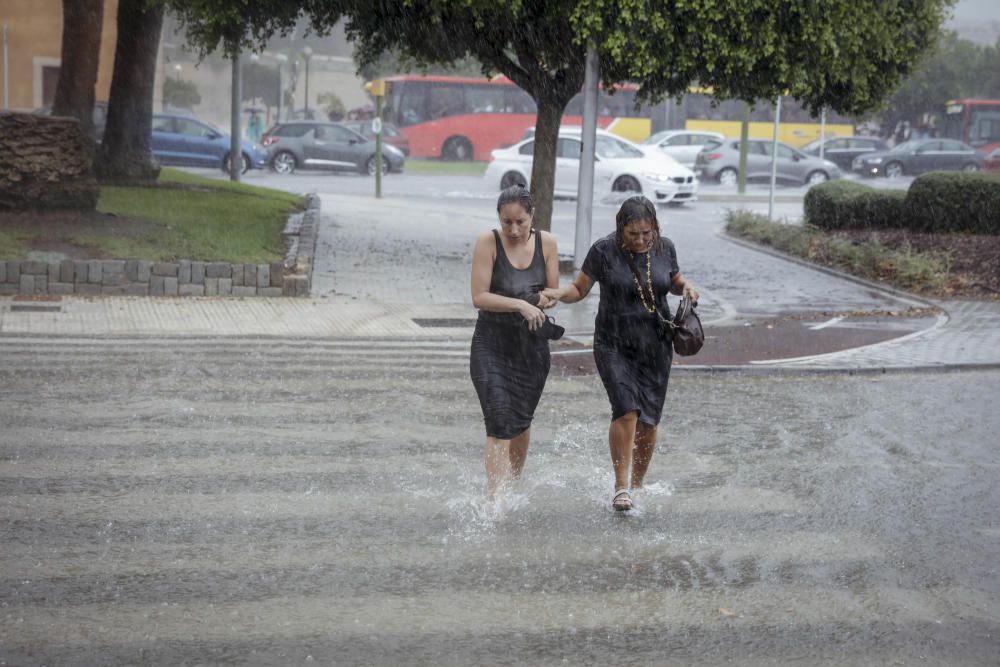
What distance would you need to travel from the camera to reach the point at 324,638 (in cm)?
495

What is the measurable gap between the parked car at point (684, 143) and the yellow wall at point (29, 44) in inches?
680

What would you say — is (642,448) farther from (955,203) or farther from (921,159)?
(921,159)

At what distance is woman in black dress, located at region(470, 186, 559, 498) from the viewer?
263 inches

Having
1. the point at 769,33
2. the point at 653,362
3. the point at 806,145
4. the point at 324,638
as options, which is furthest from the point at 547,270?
the point at 806,145

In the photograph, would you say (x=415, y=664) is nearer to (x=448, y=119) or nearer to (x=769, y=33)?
(x=769, y=33)

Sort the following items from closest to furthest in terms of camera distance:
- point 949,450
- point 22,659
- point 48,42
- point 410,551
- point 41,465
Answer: point 22,659, point 410,551, point 41,465, point 949,450, point 48,42

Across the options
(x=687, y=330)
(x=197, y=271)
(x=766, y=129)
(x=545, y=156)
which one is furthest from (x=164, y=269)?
(x=766, y=129)

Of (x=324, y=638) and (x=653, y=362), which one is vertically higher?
(x=653, y=362)

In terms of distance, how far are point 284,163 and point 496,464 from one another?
34.3m

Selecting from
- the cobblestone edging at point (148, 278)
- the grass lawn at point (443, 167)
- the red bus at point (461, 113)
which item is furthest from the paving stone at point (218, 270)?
the red bus at point (461, 113)

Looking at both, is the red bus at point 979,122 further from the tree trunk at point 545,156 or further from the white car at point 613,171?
the tree trunk at point 545,156

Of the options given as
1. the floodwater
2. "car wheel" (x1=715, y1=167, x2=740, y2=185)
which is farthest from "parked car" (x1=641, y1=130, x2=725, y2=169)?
the floodwater

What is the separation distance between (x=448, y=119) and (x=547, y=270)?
146 ft

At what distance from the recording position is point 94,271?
1407 centimetres
